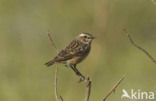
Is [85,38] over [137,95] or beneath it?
over

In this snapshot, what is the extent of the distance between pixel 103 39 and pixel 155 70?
1253 mm

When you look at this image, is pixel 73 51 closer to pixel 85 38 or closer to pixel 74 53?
pixel 74 53

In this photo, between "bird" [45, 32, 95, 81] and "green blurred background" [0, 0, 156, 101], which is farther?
"green blurred background" [0, 0, 156, 101]

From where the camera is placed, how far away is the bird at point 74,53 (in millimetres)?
6582

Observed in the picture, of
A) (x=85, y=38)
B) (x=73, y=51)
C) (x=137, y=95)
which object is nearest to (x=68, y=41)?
(x=137, y=95)

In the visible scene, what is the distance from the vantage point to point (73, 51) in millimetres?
6891

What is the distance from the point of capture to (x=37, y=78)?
945cm

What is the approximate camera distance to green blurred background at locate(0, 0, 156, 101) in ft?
29.4

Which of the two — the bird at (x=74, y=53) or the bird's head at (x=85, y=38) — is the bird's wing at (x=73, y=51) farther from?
the bird's head at (x=85, y=38)

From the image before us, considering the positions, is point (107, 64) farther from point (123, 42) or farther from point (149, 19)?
point (149, 19)

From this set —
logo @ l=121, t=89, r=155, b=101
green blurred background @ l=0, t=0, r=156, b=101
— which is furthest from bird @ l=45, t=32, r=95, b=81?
green blurred background @ l=0, t=0, r=156, b=101

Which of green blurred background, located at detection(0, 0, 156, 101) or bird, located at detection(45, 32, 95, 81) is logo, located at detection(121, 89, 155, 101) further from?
bird, located at detection(45, 32, 95, 81)

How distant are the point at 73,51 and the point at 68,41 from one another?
13.0 ft

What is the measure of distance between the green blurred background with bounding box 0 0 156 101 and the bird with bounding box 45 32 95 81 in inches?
45.3
